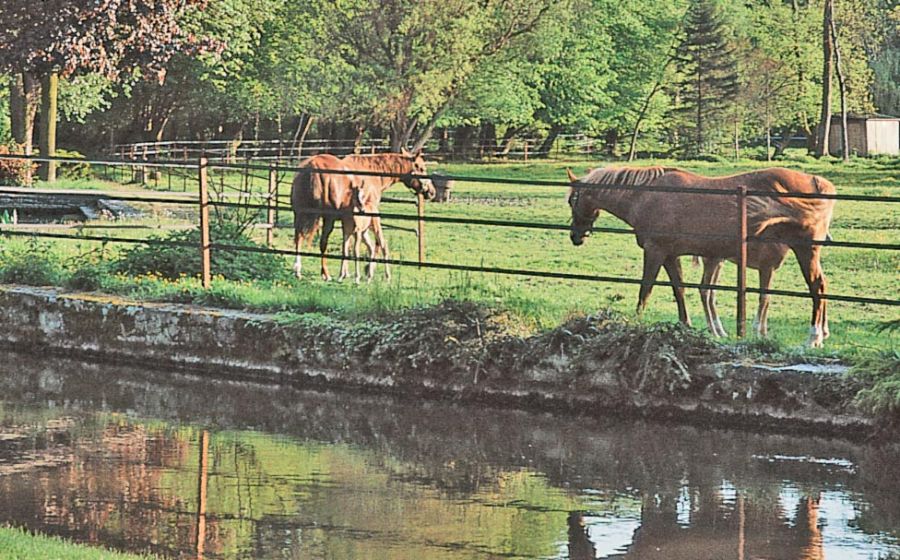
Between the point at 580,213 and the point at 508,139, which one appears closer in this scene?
the point at 580,213

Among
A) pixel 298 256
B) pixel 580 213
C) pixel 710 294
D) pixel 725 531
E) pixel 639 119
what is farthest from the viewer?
pixel 639 119

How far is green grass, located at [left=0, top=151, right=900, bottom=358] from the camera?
13.6 m

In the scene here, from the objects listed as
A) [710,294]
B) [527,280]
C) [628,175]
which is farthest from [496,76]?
[710,294]

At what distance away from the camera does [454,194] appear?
1593 inches

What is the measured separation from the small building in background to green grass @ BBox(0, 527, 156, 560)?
68.4m

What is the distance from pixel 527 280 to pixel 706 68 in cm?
5450

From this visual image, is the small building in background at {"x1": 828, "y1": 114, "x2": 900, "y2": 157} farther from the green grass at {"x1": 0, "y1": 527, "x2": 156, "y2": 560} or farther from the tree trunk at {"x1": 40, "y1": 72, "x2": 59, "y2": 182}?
the green grass at {"x1": 0, "y1": 527, "x2": 156, "y2": 560}

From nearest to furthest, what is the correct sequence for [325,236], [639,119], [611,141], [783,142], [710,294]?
[710,294]
[325,236]
[639,119]
[611,141]
[783,142]

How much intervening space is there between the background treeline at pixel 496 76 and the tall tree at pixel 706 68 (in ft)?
0.30

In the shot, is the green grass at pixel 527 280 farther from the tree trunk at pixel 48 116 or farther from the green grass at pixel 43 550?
the tree trunk at pixel 48 116

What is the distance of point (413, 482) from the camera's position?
9578mm

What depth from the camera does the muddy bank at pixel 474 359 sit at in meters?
11.1

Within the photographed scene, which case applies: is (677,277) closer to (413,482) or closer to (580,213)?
(580,213)

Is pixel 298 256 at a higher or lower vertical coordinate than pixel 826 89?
lower
